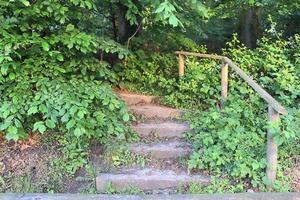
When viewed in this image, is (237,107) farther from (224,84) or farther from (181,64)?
(181,64)

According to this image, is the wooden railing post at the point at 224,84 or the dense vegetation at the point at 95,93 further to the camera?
the wooden railing post at the point at 224,84

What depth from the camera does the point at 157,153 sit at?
13.8 ft


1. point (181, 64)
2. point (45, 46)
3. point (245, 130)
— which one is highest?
point (45, 46)

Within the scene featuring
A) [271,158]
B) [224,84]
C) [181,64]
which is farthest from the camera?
[181,64]

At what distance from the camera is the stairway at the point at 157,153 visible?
12.2ft

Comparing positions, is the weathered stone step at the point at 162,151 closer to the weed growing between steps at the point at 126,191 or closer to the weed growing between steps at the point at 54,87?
the weed growing between steps at the point at 54,87

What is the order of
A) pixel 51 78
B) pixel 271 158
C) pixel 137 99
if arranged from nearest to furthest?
1. pixel 271 158
2. pixel 51 78
3. pixel 137 99

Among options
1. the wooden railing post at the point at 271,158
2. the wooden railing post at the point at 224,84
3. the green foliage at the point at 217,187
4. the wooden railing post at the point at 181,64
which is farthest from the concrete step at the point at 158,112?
the wooden railing post at the point at 271,158

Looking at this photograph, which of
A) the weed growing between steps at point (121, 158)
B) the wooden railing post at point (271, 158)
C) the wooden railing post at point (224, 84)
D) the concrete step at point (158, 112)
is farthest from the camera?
the concrete step at point (158, 112)

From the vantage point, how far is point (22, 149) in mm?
4125

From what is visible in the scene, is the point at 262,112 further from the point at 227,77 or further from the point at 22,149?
the point at 22,149

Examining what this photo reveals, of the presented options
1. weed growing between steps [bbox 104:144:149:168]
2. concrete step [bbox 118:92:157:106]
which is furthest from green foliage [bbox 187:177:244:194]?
concrete step [bbox 118:92:157:106]

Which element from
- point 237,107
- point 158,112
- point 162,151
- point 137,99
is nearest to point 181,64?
point 137,99

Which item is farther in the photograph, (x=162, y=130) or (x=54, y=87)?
(x=162, y=130)
